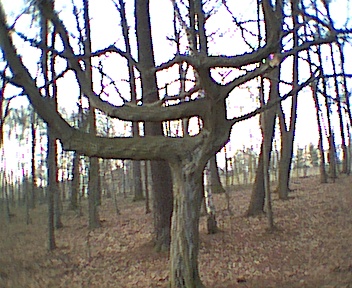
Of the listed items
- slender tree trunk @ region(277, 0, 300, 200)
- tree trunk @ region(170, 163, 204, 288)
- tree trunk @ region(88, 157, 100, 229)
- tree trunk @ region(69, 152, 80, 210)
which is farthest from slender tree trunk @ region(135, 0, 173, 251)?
tree trunk @ region(69, 152, 80, 210)

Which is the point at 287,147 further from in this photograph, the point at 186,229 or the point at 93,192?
the point at 186,229

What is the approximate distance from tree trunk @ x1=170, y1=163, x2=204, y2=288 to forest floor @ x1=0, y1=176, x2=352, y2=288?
74.6 inches

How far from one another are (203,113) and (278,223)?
8.91 meters

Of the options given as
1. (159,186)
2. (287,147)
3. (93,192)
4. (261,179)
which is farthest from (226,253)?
(93,192)

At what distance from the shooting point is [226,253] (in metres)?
14.1

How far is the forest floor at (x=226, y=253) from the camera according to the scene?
1165 cm

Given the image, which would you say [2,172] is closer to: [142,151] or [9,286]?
[9,286]

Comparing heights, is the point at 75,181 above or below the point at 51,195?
above

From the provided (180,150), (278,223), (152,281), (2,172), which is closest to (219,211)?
(278,223)

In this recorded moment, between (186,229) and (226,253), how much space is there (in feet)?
17.7

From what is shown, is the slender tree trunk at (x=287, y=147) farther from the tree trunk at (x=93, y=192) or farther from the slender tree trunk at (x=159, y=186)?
the slender tree trunk at (x=159, y=186)

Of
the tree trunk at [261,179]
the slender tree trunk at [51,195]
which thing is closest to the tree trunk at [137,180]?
the slender tree trunk at [51,195]

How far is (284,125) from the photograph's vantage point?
73.0 feet

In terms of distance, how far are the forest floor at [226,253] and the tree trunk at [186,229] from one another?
1894mm
